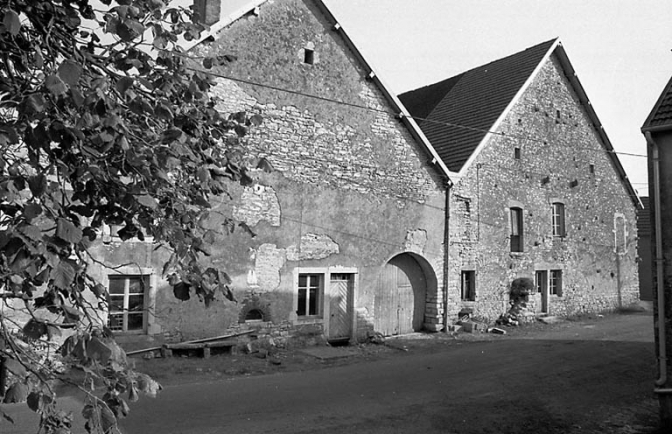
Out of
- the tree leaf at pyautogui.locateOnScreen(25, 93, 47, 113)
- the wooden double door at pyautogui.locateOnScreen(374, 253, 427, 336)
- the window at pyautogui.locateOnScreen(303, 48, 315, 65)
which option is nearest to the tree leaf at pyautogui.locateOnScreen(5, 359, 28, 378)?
the tree leaf at pyautogui.locateOnScreen(25, 93, 47, 113)

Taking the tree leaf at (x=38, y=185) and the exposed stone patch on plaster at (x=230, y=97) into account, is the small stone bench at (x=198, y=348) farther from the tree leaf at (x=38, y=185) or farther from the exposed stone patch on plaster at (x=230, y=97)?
the tree leaf at (x=38, y=185)

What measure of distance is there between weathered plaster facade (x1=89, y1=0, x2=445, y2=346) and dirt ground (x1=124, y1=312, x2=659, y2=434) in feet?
3.35

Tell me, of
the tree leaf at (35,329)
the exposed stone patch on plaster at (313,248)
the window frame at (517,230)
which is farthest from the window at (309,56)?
the tree leaf at (35,329)

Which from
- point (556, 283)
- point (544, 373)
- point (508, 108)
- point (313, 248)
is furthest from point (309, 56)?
point (556, 283)

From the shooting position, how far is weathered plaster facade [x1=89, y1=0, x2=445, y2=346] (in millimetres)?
11883

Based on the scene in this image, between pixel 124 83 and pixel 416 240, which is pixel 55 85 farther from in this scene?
pixel 416 240

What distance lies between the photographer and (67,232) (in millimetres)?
1948

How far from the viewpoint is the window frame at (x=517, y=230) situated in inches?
710

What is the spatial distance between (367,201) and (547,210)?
8.54m

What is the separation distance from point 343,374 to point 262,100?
21.6 feet

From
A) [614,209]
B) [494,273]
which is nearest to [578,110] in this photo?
[614,209]

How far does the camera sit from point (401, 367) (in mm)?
10938

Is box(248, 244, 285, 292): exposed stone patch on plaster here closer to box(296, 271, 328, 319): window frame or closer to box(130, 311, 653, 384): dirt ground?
box(296, 271, 328, 319): window frame

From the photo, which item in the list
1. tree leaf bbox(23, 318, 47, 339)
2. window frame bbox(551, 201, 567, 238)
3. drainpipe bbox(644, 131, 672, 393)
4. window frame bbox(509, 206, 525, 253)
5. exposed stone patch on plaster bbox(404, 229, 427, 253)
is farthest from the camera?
window frame bbox(551, 201, 567, 238)
